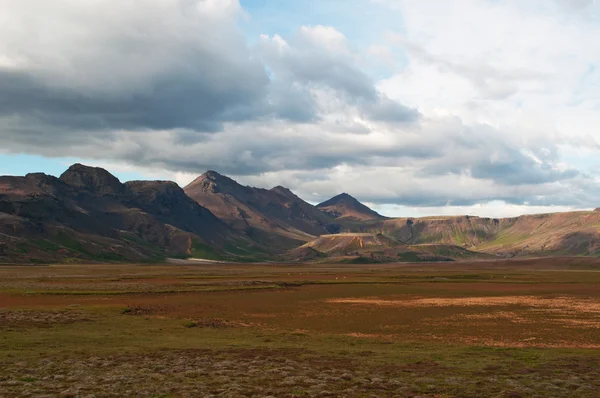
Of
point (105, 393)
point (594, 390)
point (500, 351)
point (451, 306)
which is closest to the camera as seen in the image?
point (105, 393)

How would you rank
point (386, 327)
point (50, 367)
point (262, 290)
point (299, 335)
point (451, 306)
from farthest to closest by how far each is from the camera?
point (262, 290)
point (451, 306)
point (386, 327)
point (299, 335)
point (50, 367)

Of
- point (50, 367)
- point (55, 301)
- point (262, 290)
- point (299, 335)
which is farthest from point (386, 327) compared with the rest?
point (262, 290)

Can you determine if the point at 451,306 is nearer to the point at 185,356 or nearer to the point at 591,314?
the point at 591,314

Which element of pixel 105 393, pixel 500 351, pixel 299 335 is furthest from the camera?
pixel 299 335

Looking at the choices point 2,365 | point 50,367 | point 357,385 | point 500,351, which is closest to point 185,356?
point 50,367

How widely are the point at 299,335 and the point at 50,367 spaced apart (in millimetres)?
23003

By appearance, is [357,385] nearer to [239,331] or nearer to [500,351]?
[500,351]

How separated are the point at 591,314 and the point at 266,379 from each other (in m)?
54.3

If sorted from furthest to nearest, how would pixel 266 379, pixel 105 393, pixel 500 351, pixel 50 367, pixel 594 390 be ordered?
pixel 500 351
pixel 50 367
pixel 266 379
pixel 594 390
pixel 105 393

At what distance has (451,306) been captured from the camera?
7619cm

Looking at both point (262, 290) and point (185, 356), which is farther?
point (262, 290)

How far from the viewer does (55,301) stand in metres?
76.4

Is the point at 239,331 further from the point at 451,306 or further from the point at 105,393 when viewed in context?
the point at 451,306

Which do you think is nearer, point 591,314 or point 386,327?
point 386,327
